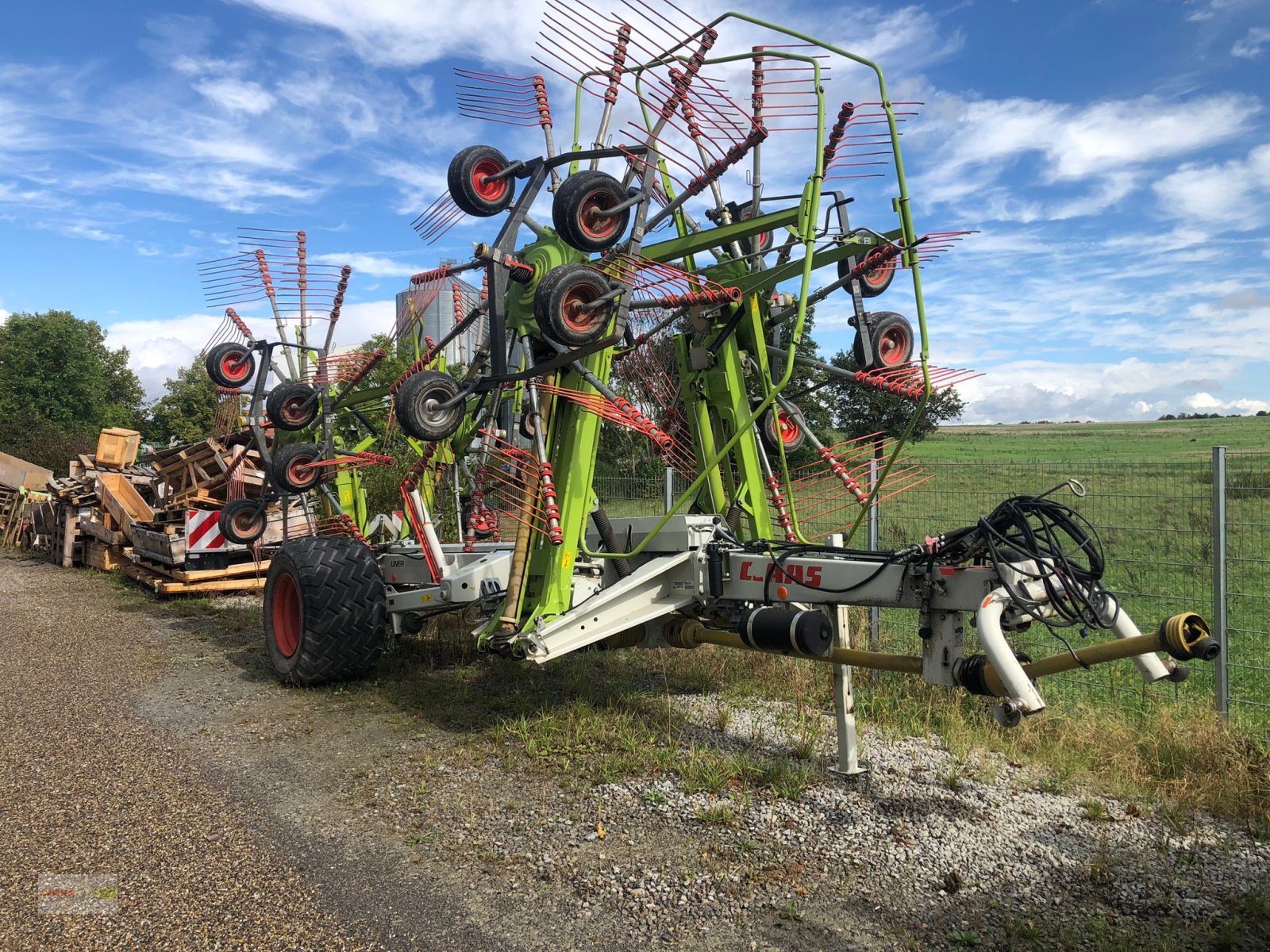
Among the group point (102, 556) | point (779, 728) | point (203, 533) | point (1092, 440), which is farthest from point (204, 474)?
point (1092, 440)

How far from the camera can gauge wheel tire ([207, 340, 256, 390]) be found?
27.7 ft

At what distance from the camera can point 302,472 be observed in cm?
799

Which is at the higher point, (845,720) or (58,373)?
(58,373)

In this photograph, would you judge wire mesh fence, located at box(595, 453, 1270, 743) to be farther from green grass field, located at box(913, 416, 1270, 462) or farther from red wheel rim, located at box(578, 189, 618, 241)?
green grass field, located at box(913, 416, 1270, 462)

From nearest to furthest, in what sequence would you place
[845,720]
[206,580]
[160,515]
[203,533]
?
1. [845,720]
2. [203,533]
3. [206,580]
4. [160,515]

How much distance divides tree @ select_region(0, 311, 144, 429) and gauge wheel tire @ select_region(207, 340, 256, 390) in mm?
46982

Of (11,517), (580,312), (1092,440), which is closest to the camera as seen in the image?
(580,312)

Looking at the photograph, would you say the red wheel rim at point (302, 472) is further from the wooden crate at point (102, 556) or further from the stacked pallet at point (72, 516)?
the stacked pallet at point (72, 516)

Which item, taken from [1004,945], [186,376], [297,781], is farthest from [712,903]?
[186,376]

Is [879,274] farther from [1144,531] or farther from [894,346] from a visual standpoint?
[1144,531]

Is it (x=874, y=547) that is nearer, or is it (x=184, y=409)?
(x=874, y=547)

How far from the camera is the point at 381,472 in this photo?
40.2ft

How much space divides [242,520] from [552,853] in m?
6.05

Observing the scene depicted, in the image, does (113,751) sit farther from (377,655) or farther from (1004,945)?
(1004,945)
